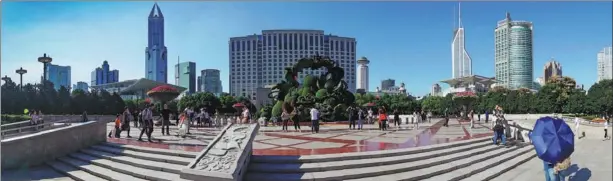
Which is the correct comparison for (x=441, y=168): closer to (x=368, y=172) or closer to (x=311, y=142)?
(x=368, y=172)

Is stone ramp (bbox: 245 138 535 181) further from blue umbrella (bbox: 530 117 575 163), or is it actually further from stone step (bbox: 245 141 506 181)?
blue umbrella (bbox: 530 117 575 163)

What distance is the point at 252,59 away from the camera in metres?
123

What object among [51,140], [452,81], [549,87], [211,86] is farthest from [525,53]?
[51,140]

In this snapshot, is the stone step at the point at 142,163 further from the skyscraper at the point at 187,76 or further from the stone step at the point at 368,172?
the skyscraper at the point at 187,76

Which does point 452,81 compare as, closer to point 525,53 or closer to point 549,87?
point 549,87

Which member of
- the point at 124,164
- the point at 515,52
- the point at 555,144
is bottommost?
the point at 124,164

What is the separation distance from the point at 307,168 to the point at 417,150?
3.74m

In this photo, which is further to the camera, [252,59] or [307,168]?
[252,59]

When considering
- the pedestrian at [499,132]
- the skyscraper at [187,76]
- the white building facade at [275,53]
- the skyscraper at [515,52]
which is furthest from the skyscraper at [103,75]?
the pedestrian at [499,132]

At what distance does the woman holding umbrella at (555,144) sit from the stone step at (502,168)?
2287mm

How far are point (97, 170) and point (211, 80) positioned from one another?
181320 millimetres

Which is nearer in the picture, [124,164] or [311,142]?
[124,164]

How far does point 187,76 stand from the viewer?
7333 inches

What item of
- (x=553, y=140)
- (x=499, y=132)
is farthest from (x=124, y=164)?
(x=499, y=132)
